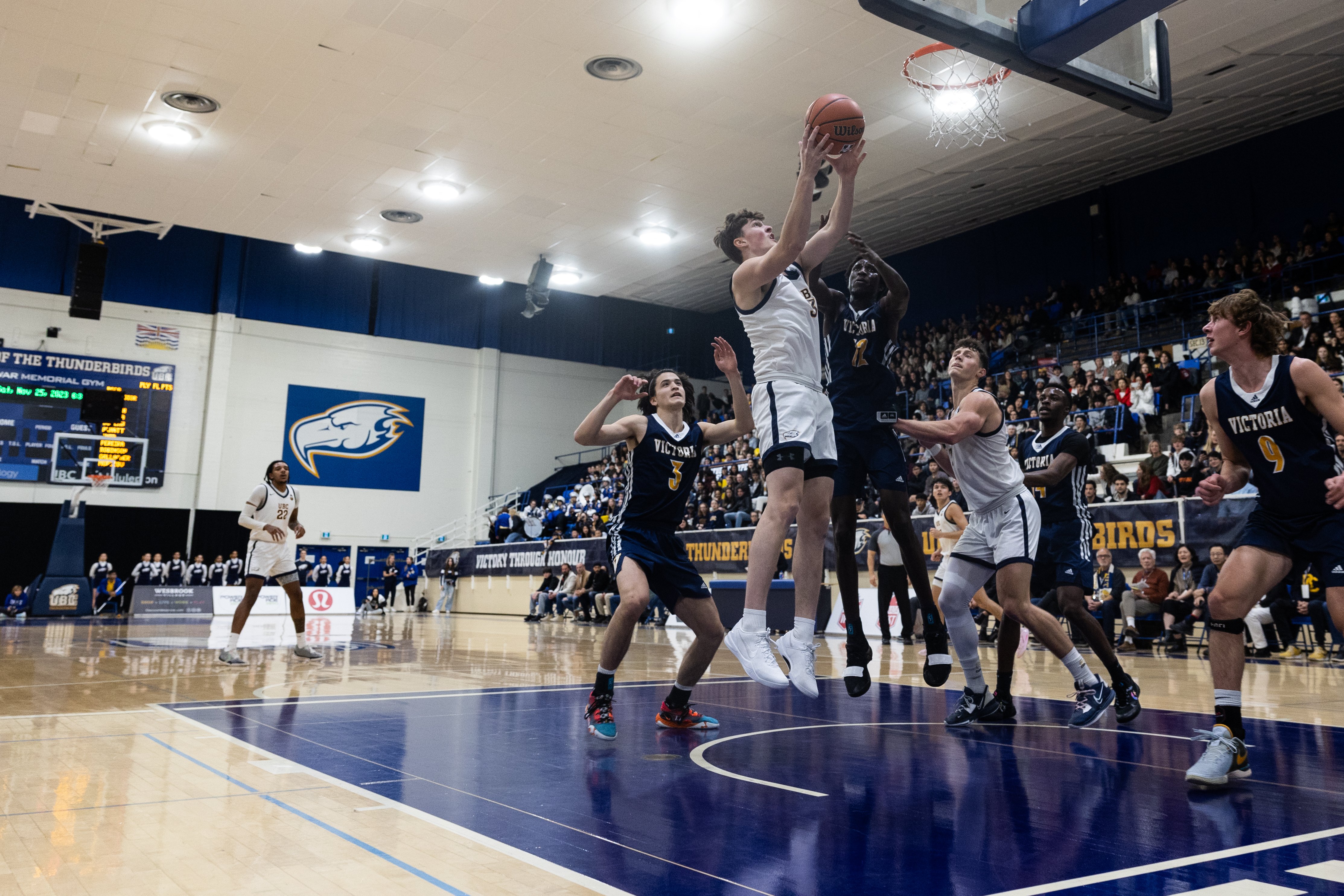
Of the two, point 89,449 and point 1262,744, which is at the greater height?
point 89,449

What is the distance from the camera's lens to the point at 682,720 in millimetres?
5031

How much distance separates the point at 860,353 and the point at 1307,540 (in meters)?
2.35

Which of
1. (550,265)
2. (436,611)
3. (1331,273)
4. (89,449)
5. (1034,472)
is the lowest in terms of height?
(436,611)

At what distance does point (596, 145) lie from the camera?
15.2 m


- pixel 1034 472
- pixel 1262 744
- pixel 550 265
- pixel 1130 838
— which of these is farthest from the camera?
pixel 550 265

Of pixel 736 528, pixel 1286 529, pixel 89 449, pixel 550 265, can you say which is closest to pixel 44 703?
pixel 1286 529

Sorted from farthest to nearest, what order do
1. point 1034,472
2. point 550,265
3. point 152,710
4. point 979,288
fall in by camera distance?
point 979,288 < point 550,265 < point 1034,472 < point 152,710

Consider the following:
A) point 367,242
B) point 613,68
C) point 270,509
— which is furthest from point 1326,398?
point 367,242

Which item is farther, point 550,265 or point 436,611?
point 436,611

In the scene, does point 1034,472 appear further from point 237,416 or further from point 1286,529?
point 237,416

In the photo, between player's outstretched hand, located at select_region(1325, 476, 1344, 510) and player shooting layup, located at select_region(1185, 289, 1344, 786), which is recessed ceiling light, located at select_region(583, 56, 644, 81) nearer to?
player shooting layup, located at select_region(1185, 289, 1344, 786)

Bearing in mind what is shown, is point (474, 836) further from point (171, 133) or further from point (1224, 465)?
point (171, 133)

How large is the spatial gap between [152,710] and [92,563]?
70.6 feet

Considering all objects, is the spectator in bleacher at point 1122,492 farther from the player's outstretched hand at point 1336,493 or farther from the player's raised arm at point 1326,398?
the player's outstretched hand at point 1336,493
